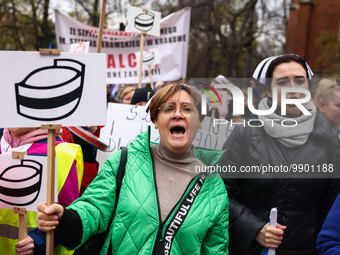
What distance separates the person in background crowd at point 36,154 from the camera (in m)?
2.24

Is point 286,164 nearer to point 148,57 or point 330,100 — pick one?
point 330,100

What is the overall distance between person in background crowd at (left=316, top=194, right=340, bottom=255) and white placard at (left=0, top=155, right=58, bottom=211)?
1320 millimetres

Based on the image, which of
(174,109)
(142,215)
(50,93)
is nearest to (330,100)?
(174,109)

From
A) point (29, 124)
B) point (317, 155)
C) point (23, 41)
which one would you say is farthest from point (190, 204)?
point (23, 41)

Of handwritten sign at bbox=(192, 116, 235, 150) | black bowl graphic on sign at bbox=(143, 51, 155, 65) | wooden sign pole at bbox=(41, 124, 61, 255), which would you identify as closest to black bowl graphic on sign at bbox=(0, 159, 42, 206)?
wooden sign pole at bbox=(41, 124, 61, 255)

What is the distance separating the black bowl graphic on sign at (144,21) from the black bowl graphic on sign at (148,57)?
60 centimetres

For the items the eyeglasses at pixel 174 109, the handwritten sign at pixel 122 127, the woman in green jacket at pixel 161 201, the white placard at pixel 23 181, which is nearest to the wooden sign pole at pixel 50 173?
the woman in green jacket at pixel 161 201

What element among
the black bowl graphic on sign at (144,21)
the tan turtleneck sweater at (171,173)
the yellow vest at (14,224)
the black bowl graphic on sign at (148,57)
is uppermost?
the black bowl graphic on sign at (144,21)

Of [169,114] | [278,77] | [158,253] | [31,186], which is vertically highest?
[278,77]

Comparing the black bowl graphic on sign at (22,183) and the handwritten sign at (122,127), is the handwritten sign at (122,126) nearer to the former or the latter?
the handwritten sign at (122,127)

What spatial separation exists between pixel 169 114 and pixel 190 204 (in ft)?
1.45

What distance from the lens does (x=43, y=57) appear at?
6.48ft

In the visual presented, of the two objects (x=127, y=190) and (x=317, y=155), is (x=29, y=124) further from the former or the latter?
(x=317, y=155)

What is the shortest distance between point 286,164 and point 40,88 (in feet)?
4.06
